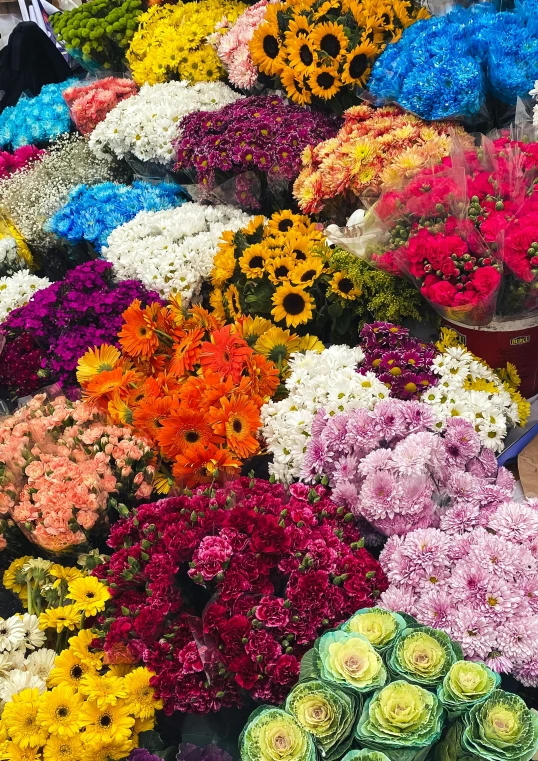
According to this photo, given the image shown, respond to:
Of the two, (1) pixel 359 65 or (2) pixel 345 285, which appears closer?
(2) pixel 345 285

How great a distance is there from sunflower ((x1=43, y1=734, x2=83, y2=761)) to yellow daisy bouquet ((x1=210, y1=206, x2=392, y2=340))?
1.14 meters

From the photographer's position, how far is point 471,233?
5.81 ft

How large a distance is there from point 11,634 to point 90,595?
0.18 m

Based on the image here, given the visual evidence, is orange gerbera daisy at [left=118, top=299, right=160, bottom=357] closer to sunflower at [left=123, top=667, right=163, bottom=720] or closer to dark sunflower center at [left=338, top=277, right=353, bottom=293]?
dark sunflower center at [left=338, top=277, right=353, bottom=293]

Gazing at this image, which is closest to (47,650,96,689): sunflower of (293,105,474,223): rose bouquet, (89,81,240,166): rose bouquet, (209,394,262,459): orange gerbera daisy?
(209,394,262,459): orange gerbera daisy

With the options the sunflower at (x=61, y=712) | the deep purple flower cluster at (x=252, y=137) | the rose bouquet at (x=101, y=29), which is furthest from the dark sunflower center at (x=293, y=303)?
the rose bouquet at (x=101, y=29)

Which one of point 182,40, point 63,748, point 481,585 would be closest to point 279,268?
point 481,585

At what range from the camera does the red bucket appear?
1864 mm

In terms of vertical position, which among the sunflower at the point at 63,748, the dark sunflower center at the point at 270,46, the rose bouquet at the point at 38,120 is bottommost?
the sunflower at the point at 63,748

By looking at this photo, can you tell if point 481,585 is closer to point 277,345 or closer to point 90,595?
point 90,595

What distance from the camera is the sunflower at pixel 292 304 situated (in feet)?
6.82

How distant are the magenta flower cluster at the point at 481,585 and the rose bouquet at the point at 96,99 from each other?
296 centimetres

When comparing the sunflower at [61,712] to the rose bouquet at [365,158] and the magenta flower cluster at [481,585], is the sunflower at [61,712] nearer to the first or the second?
the magenta flower cluster at [481,585]

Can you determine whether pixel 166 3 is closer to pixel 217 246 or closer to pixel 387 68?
pixel 387 68
